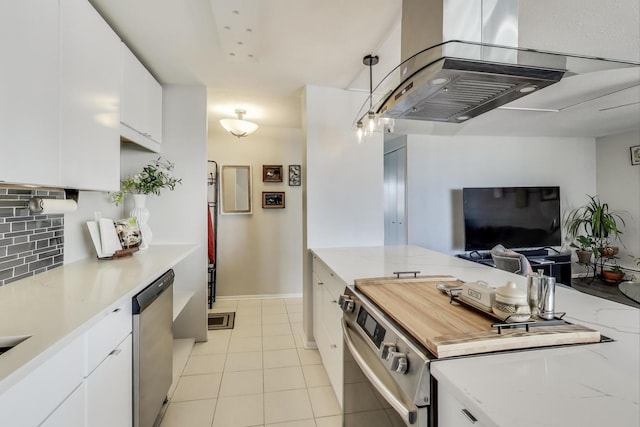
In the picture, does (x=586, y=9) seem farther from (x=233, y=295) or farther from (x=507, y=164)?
(x=233, y=295)

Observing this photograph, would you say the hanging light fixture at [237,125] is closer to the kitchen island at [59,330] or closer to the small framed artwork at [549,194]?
the kitchen island at [59,330]

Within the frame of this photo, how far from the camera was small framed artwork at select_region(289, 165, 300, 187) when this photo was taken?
4.09 metres


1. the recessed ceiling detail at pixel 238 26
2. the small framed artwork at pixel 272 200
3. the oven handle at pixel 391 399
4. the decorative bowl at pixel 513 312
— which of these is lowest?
the oven handle at pixel 391 399

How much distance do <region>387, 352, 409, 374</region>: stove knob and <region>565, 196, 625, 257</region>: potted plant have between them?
218 inches

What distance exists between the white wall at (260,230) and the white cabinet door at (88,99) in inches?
86.0

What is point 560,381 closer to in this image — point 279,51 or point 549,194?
point 279,51

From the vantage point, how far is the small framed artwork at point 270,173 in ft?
13.2

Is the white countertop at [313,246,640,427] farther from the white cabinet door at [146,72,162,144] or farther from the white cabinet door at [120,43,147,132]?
the white cabinet door at [146,72,162,144]

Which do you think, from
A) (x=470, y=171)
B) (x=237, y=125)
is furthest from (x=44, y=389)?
(x=470, y=171)

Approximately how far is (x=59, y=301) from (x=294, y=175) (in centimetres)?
317

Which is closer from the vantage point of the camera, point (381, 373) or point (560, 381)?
point (560, 381)

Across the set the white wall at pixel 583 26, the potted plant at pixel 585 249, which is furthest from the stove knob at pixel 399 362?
the potted plant at pixel 585 249

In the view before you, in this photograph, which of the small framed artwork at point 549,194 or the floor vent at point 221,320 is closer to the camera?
the floor vent at point 221,320

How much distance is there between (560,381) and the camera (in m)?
0.64
